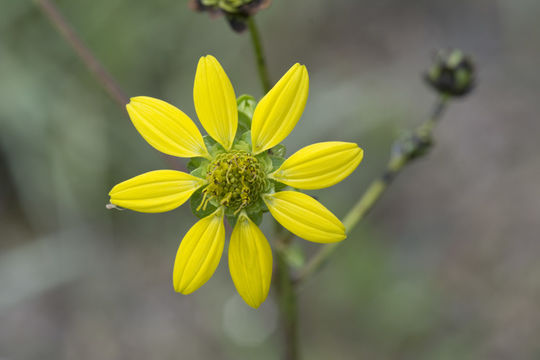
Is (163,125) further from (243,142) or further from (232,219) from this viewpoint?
(232,219)

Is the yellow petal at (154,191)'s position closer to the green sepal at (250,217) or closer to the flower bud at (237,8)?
the green sepal at (250,217)

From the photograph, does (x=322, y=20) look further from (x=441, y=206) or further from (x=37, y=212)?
(x=37, y=212)

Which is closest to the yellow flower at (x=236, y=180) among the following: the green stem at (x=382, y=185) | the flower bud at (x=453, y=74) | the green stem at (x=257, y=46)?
the green stem at (x=257, y=46)

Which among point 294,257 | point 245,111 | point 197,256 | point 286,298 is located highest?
point 245,111

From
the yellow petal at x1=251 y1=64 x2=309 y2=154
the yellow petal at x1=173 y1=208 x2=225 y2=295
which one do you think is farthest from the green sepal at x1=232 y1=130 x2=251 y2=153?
the yellow petal at x1=173 y1=208 x2=225 y2=295

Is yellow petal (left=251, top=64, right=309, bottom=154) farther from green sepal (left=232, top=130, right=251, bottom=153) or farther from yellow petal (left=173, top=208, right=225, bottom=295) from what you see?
yellow petal (left=173, top=208, right=225, bottom=295)

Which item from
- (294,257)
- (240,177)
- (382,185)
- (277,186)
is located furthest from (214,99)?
(382,185)

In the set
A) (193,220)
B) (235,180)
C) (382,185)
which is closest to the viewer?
(235,180)

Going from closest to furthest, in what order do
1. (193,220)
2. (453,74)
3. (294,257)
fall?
(294,257) < (453,74) < (193,220)
